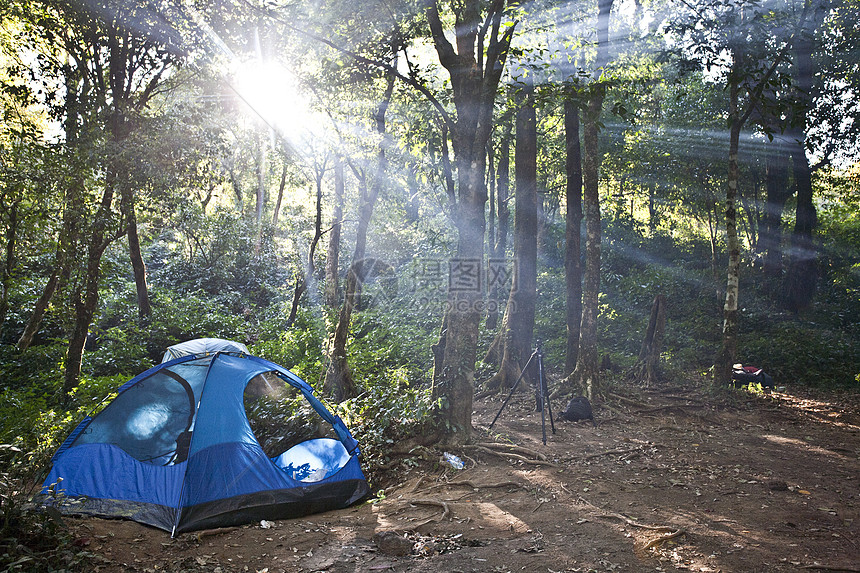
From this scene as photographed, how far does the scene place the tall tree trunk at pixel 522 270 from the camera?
35.9ft

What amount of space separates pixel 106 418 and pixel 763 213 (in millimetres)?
21620

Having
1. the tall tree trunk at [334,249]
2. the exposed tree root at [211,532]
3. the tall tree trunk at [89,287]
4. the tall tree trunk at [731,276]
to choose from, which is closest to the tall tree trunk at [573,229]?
the tall tree trunk at [731,276]

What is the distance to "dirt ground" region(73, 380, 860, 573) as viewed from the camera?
161 inches

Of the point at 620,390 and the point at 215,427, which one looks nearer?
the point at 215,427

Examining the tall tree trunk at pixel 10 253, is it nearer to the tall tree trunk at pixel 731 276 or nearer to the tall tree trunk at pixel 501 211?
the tall tree trunk at pixel 501 211

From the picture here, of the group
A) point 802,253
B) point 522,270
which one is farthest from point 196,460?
point 802,253

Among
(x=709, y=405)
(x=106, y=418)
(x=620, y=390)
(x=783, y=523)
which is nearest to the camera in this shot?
(x=783, y=523)

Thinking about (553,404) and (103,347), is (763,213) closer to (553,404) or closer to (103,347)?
(553,404)

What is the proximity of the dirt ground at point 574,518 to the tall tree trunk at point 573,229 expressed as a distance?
132 inches

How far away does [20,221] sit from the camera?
777 cm

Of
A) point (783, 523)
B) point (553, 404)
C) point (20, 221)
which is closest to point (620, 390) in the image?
point (553, 404)

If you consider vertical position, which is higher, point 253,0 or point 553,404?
point 253,0

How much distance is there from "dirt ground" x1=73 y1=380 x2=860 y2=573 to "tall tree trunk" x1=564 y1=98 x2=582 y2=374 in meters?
3.36

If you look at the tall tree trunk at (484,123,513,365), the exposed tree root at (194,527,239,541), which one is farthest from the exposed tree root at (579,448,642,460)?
the tall tree trunk at (484,123,513,365)
